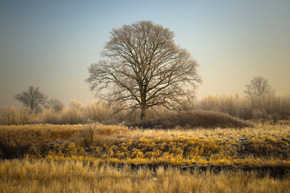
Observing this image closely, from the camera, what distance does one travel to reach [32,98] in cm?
4925

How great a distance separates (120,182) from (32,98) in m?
49.8

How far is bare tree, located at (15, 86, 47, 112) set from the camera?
4862 centimetres

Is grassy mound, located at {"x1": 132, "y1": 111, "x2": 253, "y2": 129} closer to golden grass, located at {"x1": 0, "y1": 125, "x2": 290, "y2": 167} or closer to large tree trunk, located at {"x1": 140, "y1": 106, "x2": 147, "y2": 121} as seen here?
large tree trunk, located at {"x1": 140, "y1": 106, "x2": 147, "y2": 121}

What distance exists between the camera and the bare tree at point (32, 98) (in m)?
48.6

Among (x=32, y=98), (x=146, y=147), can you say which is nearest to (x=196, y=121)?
(x=146, y=147)

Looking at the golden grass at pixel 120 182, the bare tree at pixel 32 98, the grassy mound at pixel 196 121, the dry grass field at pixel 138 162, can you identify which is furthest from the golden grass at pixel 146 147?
the bare tree at pixel 32 98

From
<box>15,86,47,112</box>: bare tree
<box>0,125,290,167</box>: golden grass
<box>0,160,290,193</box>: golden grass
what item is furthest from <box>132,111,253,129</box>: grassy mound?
<box>15,86,47,112</box>: bare tree

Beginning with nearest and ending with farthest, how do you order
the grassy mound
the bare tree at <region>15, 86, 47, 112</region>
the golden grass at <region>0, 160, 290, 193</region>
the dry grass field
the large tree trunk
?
the golden grass at <region>0, 160, 290, 193</region> → the dry grass field → the grassy mound → the large tree trunk → the bare tree at <region>15, 86, 47, 112</region>

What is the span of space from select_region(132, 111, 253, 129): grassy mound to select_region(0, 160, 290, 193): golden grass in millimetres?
12953

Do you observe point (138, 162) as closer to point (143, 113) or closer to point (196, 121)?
point (196, 121)

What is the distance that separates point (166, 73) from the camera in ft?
77.3

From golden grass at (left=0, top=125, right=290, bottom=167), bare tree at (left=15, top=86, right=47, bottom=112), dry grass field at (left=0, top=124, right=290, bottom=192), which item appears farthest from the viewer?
bare tree at (left=15, top=86, right=47, bottom=112)

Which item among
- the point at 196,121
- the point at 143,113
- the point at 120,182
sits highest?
the point at 143,113

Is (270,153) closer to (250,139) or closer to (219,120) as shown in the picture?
(250,139)
